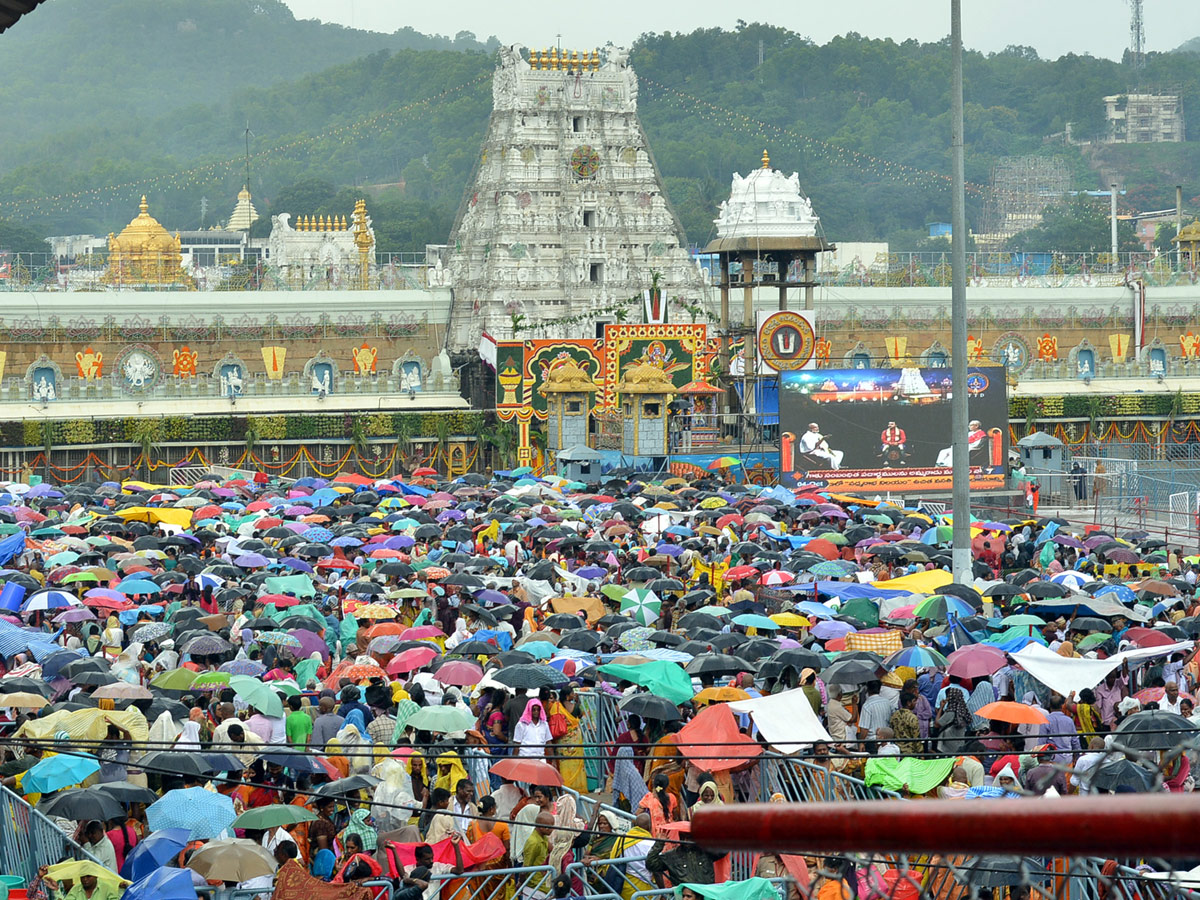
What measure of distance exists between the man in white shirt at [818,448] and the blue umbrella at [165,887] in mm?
27140

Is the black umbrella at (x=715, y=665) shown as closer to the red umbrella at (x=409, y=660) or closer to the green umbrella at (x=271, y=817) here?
the red umbrella at (x=409, y=660)

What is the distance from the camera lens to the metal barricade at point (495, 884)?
363 inches

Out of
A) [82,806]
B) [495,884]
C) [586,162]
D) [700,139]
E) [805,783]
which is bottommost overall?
[495,884]

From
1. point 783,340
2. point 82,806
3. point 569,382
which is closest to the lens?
point 82,806

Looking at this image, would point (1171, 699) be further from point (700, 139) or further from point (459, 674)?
point (700, 139)

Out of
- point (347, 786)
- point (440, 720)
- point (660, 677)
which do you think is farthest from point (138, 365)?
point (347, 786)

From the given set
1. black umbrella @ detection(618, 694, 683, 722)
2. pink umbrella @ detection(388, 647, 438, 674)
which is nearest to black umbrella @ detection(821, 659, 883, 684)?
black umbrella @ detection(618, 694, 683, 722)

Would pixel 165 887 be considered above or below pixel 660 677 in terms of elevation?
below

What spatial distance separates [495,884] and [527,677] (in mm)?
3388

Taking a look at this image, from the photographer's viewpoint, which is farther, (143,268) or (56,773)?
(143,268)

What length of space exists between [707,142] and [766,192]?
57894mm

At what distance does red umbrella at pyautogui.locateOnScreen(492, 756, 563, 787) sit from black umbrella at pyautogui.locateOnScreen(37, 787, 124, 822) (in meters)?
2.47

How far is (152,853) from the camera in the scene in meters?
9.25

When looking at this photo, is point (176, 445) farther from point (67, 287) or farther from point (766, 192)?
point (766, 192)
